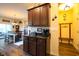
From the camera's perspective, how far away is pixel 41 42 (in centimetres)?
198

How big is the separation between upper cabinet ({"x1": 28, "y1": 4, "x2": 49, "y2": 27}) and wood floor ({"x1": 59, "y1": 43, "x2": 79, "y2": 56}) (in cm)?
45

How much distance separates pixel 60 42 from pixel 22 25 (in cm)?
69

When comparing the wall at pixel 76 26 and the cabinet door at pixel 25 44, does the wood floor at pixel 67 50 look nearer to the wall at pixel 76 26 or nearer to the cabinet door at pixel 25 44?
the wall at pixel 76 26

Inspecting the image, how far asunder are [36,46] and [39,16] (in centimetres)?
51

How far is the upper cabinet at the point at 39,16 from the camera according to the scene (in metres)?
1.94

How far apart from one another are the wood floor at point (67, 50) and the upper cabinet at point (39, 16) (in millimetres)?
445

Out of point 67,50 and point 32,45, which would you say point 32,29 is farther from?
point 67,50

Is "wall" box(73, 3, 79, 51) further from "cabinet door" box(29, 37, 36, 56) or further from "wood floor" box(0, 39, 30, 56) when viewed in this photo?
"wood floor" box(0, 39, 30, 56)

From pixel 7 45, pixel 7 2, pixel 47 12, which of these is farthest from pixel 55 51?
pixel 7 2

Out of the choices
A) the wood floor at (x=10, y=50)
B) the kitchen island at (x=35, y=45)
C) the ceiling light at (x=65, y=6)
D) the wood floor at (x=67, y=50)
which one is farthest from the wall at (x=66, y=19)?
the wood floor at (x=10, y=50)

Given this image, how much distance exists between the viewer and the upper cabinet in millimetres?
1939

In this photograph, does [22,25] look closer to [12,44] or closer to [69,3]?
[12,44]

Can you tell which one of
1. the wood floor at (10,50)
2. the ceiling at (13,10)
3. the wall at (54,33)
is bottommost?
the wood floor at (10,50)

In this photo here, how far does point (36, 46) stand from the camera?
2002 millimetres
